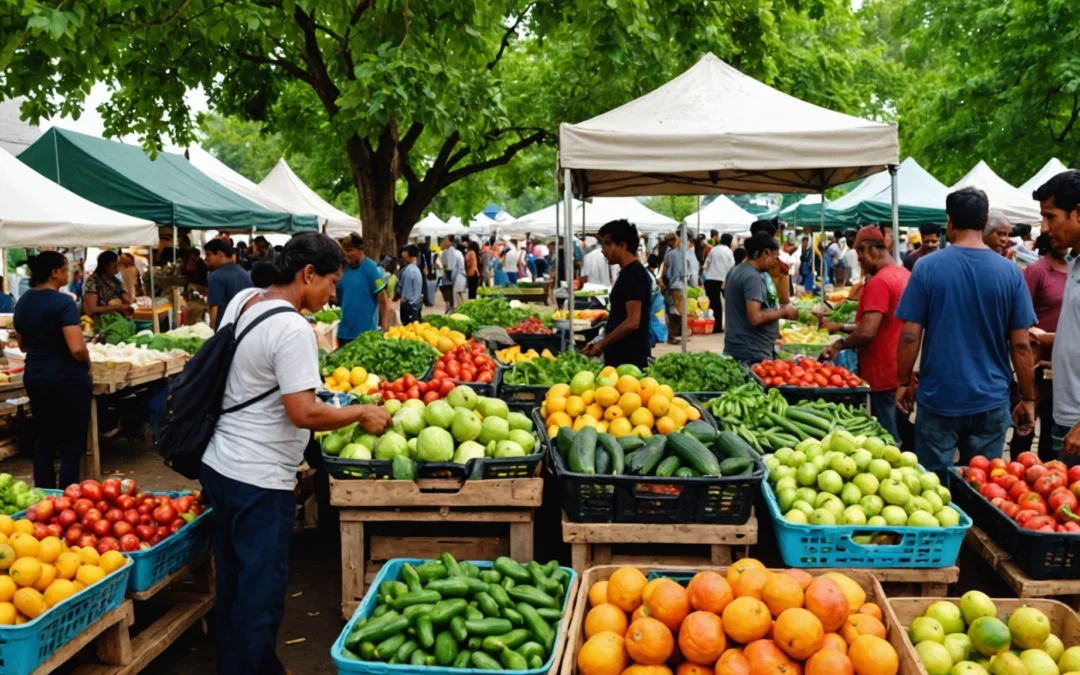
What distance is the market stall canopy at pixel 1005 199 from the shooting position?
48.6ft

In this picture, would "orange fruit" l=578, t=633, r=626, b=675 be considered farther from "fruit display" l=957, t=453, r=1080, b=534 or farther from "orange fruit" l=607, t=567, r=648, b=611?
"fruit display" l=957, t=453, r=1080, b=534

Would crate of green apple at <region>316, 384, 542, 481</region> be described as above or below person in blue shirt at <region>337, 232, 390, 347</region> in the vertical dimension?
below

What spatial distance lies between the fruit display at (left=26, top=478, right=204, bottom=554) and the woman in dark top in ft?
6.60

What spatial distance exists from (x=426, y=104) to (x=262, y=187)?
12190mm

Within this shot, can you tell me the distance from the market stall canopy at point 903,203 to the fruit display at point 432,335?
35.1ft

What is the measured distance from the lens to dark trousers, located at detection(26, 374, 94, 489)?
20.3 feet

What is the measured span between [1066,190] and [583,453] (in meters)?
2.62

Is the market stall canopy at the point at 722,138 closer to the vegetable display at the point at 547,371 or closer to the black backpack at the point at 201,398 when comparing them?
the vegetable display at the point at 547,371

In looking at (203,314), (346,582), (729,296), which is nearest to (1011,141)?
(729,296)

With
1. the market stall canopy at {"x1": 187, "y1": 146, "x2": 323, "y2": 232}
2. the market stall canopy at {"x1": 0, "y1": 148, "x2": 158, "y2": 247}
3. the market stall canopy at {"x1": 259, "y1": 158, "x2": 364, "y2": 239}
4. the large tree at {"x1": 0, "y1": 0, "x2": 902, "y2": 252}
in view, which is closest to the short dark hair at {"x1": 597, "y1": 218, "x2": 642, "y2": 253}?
the large tree at {"x1": 0, "y1": 0, "x2": 902, "y2": 252}

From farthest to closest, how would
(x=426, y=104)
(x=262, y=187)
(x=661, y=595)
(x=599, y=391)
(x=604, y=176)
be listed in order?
(x=262, y=187), (x=604, y=176), (x=426, y=104), (x=599, y=391), (x=661, y=595)

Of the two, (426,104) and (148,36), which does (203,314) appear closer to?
(148,36)

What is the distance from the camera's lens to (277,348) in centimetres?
336

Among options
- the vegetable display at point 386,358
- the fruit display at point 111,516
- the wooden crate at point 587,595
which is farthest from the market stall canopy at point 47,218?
the wooden crate at point 587,595
